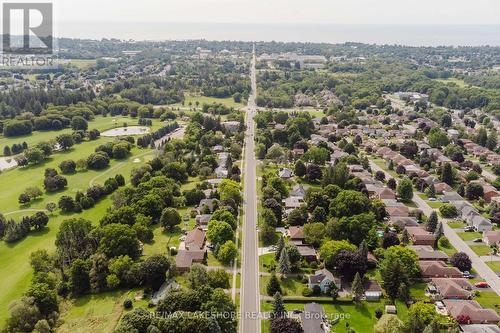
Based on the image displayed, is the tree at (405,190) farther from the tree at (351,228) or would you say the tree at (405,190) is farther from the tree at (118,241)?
the tree at (118,241)

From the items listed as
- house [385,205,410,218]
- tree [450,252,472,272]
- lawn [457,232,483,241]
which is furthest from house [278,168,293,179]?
tree [450,252,472,272]

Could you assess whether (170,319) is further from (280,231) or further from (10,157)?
(10,157)

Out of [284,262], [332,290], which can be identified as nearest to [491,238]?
[332,290]

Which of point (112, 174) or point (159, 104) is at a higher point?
point (159, 104)

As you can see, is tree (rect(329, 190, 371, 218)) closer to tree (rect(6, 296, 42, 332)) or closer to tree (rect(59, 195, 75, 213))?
tree (rect(6, 296, 42, 332))

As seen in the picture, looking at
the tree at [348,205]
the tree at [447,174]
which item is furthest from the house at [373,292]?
the tree at [447,174]

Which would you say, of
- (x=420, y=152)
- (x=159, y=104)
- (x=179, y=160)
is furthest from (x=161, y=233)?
(x=159, y=104)
